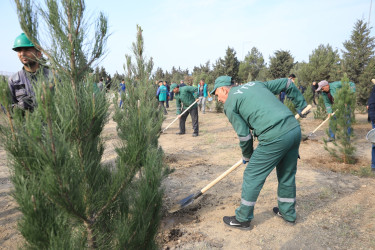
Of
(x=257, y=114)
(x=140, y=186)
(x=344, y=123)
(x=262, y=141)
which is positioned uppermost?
(x=257, y=114)

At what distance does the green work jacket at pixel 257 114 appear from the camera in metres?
2.60

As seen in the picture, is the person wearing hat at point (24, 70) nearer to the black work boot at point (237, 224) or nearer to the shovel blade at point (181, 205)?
the shovel blade at point (181, 205)

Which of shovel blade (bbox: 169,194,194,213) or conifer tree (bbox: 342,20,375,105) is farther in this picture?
conifer tree (bbox: 342,20,375,105)

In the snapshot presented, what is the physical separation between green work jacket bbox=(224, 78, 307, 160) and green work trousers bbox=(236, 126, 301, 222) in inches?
3.6

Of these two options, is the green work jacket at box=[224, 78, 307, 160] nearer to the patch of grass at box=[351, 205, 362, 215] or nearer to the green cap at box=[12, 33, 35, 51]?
the patch of grass at box=[351, 205, 362, 215]

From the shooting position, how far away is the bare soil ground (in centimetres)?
268

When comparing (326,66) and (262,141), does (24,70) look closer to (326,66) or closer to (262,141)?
(262,141)

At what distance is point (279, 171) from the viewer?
297 centimetres

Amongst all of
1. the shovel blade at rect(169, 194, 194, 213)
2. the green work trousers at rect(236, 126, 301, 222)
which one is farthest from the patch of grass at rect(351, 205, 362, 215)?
the shovel blade at rect(169, 194, 194, 213)

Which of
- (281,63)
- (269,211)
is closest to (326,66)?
(281,63)

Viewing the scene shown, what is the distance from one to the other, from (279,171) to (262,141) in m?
0.58

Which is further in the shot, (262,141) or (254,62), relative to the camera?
(254,62)

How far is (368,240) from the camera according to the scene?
2.65 meters

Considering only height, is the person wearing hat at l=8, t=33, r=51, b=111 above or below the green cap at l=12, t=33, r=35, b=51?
below
